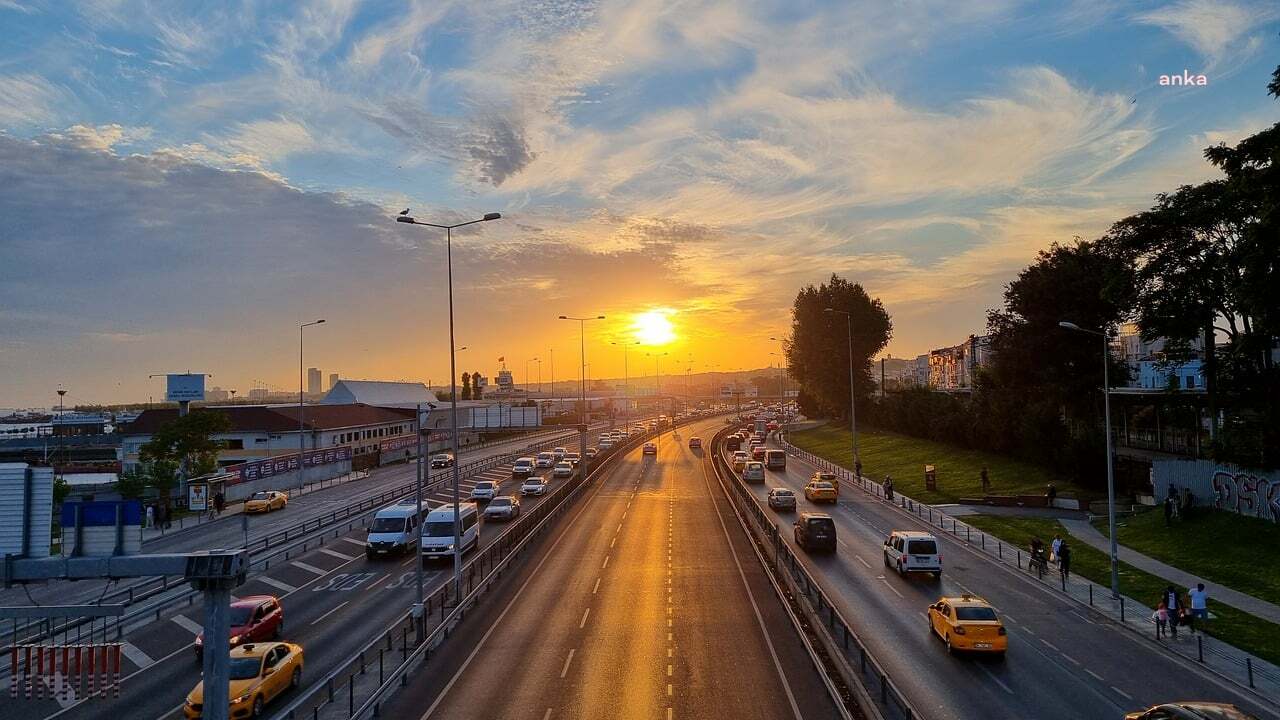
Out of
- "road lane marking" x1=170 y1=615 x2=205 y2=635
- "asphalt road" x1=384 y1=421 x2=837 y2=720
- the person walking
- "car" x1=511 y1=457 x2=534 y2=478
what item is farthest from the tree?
"road lane marking" x1=170 y1=615 x2=205 y2=635

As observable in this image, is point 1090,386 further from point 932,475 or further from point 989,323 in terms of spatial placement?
point 932,475

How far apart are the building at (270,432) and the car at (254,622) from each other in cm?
5549

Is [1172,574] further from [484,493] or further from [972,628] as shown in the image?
[484,493]

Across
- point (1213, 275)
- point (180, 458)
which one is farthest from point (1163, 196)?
point (180, 458)

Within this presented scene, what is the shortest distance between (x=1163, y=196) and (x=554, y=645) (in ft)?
144

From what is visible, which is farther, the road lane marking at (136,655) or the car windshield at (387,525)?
the car windshield at (387,525)

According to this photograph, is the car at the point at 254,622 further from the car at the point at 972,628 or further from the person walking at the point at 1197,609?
the person walking at the point at 1197,609

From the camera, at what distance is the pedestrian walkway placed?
25970 mm

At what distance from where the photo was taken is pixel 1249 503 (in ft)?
116

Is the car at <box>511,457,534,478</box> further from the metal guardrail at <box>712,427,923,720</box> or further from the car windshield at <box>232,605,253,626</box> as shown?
the car windshield at <box>232,605,253,626</box>

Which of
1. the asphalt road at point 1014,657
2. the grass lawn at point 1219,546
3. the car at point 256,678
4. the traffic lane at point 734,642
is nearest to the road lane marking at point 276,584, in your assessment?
the car at point 256,678

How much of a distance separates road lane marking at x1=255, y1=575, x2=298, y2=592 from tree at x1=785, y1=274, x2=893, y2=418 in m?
83.3

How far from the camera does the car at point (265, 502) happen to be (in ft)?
175

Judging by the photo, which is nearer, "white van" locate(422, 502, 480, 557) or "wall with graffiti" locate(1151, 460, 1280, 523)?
"wall with graffiti" locate(1151, 460, 1280, 523)
